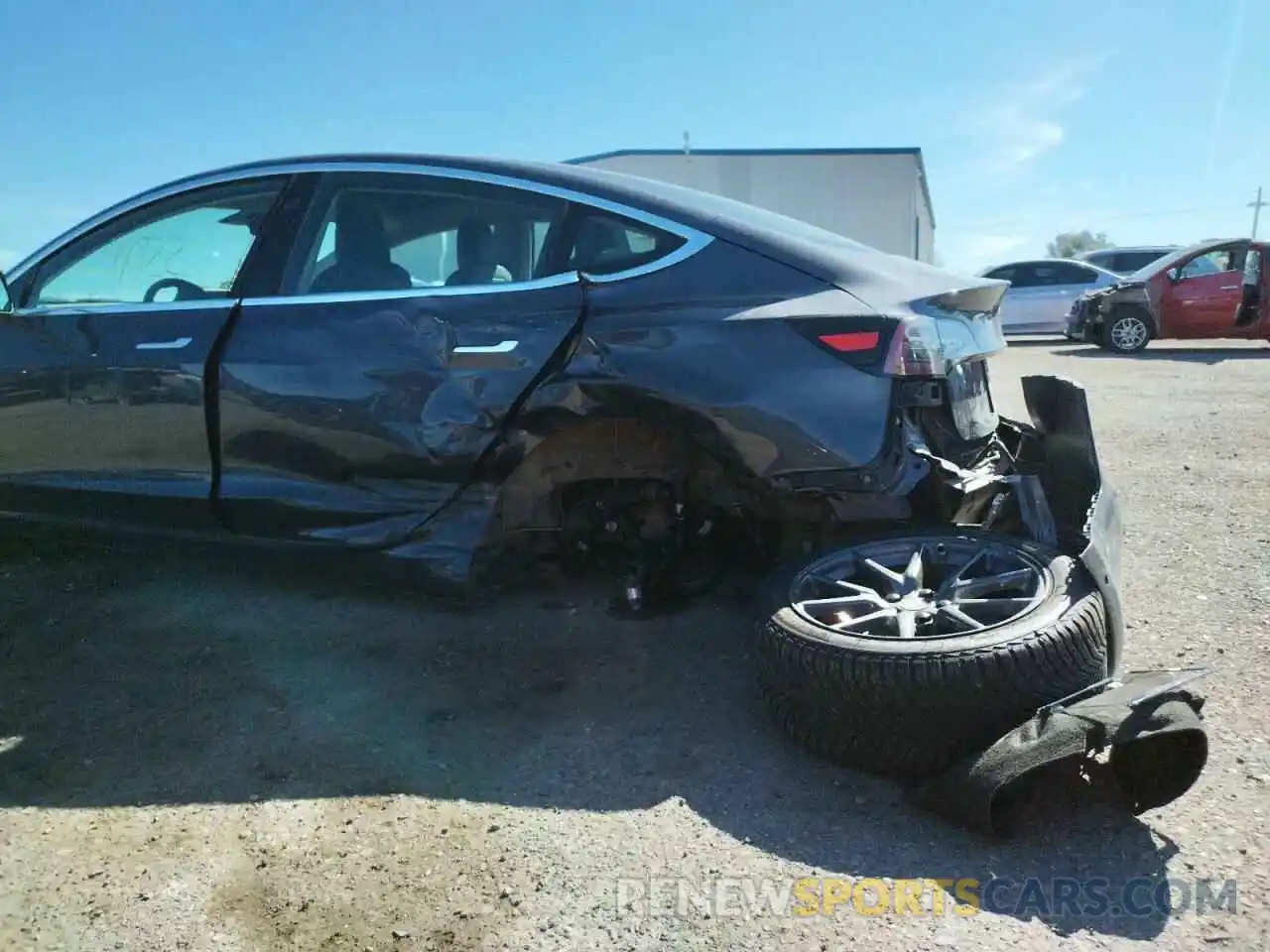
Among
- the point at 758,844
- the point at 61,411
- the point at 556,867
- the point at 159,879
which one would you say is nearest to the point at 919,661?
the point at 758,844

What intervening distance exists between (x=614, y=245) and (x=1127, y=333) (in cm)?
1283

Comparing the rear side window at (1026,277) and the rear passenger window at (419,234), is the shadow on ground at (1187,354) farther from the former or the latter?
the rear passenger window at (419,234)

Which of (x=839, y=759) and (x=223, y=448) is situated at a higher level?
(x=223, y=448)

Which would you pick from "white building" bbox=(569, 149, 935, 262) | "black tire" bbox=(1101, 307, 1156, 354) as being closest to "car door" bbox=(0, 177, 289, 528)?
"black tire" bbox=(1101, 307, 1156, 354)

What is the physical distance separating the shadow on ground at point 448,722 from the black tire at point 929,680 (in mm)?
137

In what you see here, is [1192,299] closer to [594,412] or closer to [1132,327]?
[1132,327]

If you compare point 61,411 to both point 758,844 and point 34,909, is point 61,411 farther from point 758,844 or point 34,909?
point 758,844

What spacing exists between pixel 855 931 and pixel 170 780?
1767 millimetres

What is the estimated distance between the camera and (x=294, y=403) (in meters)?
3.17

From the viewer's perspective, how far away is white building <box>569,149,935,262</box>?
29.7 meters

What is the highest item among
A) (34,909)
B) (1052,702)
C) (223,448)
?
(223,448)

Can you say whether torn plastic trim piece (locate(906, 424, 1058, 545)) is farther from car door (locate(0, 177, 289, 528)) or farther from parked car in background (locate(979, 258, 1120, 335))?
parked car in background (locate(979, 258, 1120, 335))

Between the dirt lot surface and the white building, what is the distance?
2723 centimetres

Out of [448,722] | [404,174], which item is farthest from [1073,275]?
[448,722]
